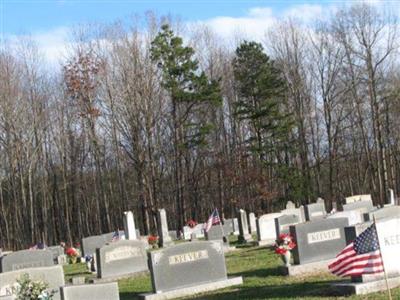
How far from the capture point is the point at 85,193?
5609 centimetres

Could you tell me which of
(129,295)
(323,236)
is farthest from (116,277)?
(323,236)

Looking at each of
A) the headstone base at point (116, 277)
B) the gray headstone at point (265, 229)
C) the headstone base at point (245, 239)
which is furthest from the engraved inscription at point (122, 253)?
the headstone base at point (245, 239)

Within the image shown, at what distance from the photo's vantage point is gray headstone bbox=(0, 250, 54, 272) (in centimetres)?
1600

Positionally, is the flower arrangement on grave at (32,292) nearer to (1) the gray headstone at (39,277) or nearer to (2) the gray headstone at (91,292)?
(2) the gray headstone at (91,292)

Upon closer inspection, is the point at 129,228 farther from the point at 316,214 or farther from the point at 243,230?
the point at 316,214

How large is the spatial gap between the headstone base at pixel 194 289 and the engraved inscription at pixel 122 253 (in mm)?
4741

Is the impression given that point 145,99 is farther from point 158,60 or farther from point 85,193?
point 85,193

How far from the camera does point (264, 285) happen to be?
40.8ft

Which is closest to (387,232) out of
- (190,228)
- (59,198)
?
(190,228)

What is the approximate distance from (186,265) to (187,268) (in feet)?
0.22

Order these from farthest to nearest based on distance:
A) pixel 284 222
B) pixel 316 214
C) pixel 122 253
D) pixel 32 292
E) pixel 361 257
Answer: pixel 316 214 < pixel 284 222 < pixel 122 253 < pixel 361 257 < pixel 32 292

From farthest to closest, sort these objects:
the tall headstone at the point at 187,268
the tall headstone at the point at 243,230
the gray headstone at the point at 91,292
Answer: the tall headstone at the point at 243,230 → the tall headstone at the point at 187,268 → the gray headstone at the point at 91,292

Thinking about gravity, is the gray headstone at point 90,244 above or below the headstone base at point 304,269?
above

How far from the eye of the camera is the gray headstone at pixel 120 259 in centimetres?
1728
